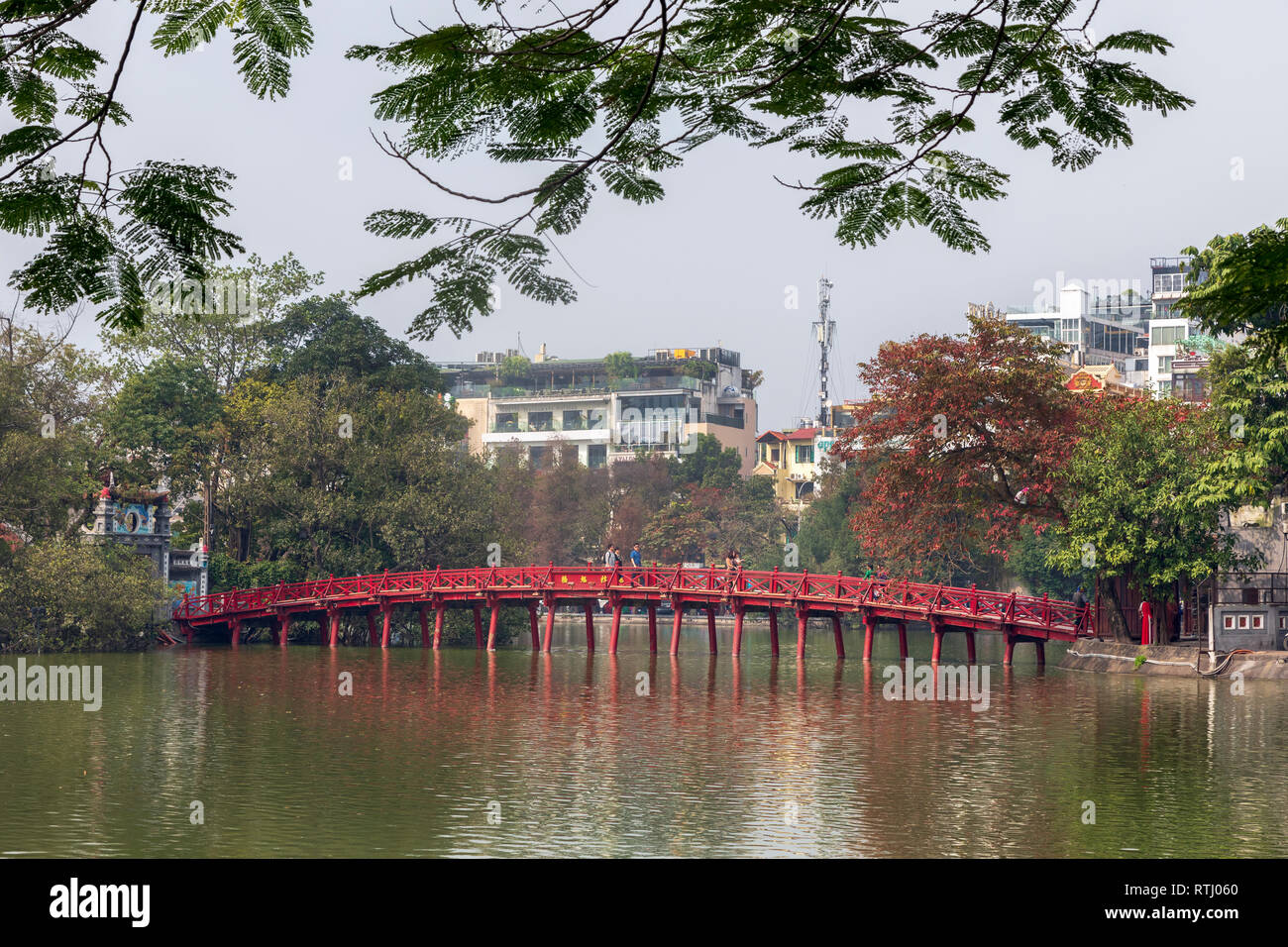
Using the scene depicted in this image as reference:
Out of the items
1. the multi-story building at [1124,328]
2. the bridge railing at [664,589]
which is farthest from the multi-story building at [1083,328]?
the bridge railing at [664,589]

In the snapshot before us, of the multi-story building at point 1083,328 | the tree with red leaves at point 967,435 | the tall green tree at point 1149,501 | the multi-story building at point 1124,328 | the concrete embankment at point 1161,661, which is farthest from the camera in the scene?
the multi-story building at point 1083,328

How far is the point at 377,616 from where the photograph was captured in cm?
5191

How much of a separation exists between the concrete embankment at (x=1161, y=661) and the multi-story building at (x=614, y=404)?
57781mm

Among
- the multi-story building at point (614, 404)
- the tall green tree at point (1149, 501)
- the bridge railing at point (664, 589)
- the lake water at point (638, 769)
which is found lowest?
the lake water at point (638, 769)

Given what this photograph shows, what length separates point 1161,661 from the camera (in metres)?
34.5

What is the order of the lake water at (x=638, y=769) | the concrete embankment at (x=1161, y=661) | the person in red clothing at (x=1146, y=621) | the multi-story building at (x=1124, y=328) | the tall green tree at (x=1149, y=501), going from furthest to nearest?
the multi-story building at (x=1124, y=328) < the person in red clothing at (x=1146, y=621) < the tall green tree at (x=1149, y=501) < the concrete embankment at (x=1161, y=661) < the lake water at (x=638, y=769)

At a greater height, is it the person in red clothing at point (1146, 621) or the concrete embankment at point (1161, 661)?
the person in red clothing at point (1146, 621)

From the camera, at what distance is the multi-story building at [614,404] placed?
99688 millimetres

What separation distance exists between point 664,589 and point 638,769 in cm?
2023

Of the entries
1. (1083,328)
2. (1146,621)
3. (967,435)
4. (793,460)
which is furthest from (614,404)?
(1146,621)

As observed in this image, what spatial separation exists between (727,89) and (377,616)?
46.9 m

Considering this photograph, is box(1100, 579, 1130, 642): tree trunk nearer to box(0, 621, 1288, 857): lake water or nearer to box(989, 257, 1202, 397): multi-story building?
box(0, 621, 1288, 857): lake water

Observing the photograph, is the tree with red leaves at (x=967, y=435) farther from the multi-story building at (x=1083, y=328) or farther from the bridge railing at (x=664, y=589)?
the multi-story building at (x=1083, y=328)
